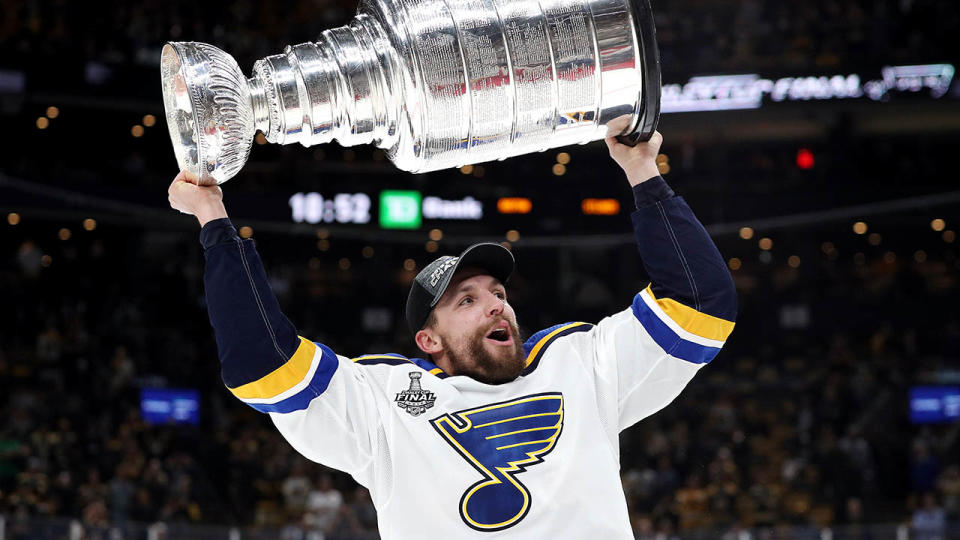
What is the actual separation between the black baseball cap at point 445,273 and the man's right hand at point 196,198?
504 millimetres

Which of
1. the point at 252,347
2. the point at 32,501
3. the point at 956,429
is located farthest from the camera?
the point at 956,429

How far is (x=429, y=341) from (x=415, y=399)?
21 centimetres

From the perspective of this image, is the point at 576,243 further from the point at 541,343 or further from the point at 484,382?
the point at 484,382

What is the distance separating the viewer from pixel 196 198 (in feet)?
7.00

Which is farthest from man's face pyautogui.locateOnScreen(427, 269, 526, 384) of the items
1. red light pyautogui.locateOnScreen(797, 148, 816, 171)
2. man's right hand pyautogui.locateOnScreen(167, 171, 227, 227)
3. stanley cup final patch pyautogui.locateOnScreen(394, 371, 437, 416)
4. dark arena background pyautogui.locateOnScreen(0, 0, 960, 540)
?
red light pyautogui.locateOnScreen(797, 148, 816, 171)

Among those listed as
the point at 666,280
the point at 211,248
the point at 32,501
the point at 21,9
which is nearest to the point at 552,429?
the point at 666,280

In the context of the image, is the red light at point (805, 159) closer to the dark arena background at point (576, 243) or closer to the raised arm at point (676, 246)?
the dark arena background at point (576, 243)

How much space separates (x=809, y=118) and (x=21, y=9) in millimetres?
10763

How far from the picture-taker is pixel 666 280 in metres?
2.34

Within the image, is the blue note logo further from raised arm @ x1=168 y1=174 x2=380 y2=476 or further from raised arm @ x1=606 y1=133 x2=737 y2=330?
raised arm @ x1=606 y1=133 x2=737 y2=330

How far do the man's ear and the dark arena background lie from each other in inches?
331

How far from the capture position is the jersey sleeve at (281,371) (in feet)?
6.97

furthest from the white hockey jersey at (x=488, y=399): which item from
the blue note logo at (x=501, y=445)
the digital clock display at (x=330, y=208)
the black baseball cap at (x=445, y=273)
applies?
the digital clock display at (x=330, y=208)

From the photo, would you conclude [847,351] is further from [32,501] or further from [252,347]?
[252,347]
